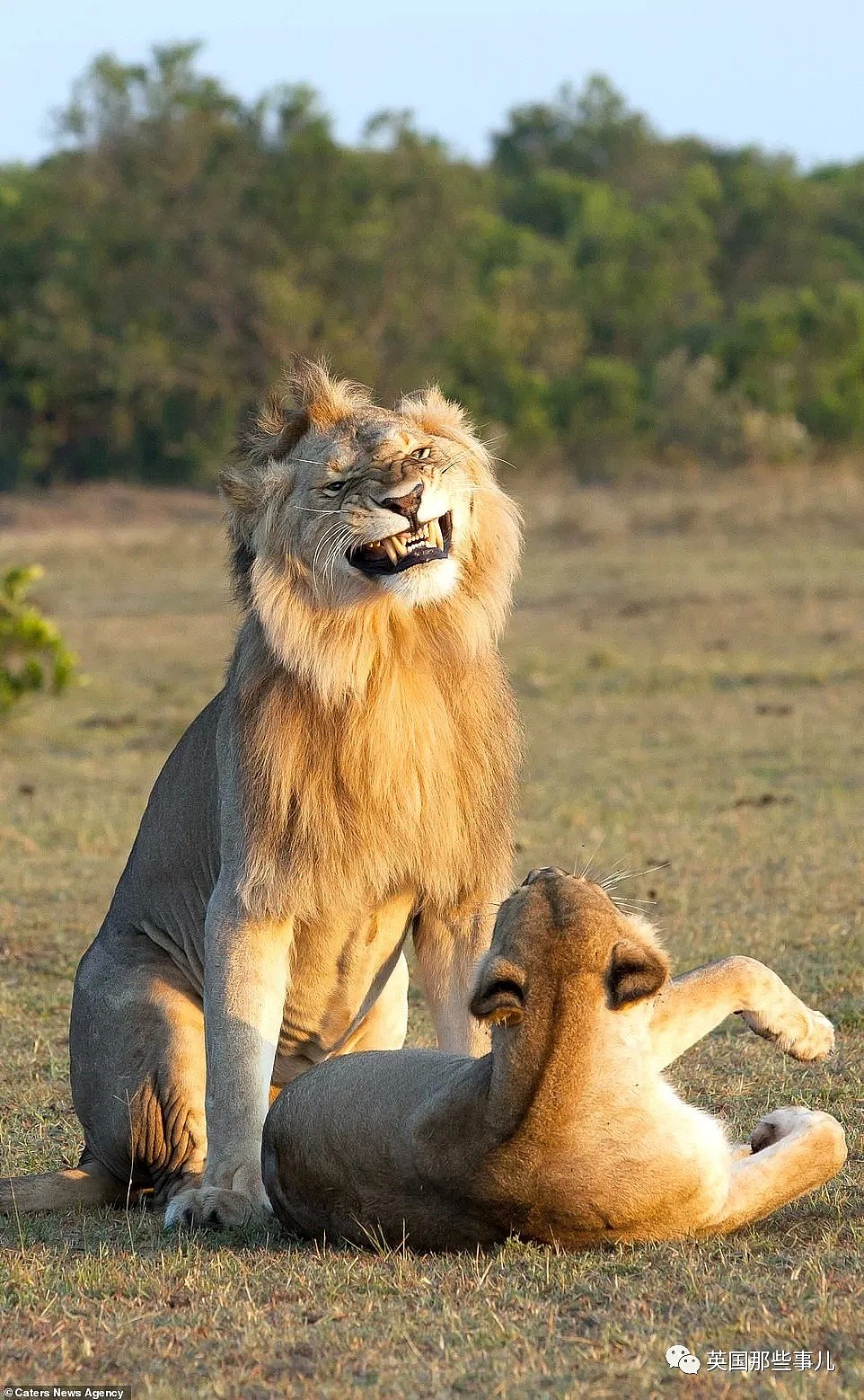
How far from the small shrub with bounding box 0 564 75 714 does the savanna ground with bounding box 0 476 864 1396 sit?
32 centimetres

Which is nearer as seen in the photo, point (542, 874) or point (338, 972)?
point (542, 874)

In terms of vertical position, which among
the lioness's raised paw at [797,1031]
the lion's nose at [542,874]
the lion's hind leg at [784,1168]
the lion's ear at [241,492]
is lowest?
the lion's hind leg at [784,1168]

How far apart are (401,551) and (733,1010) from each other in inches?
46.5

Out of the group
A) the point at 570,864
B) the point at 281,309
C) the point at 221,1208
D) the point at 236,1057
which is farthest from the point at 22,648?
the point at 281,309

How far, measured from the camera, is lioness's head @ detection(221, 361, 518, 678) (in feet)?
13.5

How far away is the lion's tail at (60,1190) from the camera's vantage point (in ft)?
13.2

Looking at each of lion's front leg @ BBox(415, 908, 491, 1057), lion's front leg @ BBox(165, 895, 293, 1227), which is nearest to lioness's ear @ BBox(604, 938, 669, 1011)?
lion's front leg @ BBox(415, 908, 491, 1057)

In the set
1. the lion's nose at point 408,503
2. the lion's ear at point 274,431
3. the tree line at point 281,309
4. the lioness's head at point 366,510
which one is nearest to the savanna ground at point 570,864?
the lioness's head at point 366,510

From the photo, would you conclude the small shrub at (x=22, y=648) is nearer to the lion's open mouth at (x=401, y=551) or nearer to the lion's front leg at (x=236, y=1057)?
the lion's open mouth at (x=401, y=551)

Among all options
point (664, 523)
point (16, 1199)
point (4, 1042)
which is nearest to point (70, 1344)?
point (16, 1199)

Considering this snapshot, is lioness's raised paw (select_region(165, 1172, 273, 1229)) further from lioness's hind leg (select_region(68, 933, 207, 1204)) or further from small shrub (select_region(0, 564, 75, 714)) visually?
small shrub (select_region(0, 564, 75, 714))

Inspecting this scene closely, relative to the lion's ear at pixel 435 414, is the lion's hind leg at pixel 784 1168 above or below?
below

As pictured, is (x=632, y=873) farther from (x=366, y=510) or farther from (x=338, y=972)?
(x=366, y=510)

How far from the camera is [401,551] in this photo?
13.6ft
